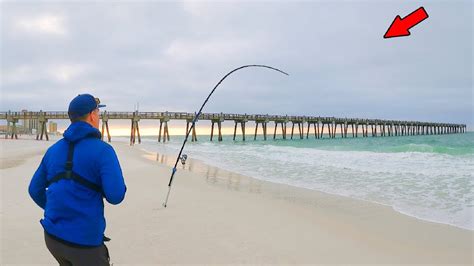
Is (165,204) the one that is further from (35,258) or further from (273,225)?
(35,258)

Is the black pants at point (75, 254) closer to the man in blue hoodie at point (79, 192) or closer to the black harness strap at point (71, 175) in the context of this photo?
the man in blue hoodie at point (79, 192)

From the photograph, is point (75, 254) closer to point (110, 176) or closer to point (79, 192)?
point (79, 192)

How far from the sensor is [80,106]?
222cm

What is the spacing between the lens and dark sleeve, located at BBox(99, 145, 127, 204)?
6.79 ft

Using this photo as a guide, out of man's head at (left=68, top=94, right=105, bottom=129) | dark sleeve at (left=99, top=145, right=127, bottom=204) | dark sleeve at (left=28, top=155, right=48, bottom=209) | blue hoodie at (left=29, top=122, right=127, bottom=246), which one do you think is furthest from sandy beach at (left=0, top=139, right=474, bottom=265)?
man's head at (left=68, top=94, right=105, bottom=129)

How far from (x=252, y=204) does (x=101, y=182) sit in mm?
5554

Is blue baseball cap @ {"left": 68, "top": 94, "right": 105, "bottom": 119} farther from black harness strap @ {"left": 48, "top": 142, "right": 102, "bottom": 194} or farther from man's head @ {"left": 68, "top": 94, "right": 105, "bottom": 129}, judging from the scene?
black harness strap @ {"left": 48, "top": 142, "right": 102, "bottom": 194}

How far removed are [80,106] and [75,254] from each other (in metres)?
0.87

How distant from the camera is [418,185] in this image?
11.0 meters

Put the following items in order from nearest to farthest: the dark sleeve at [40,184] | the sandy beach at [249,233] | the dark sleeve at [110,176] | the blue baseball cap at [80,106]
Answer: the dark sleeve at [110,176] < the blue baseball cap at [80,106] < the dark sleeve at [40,184] < the sandy beach at [249,233]

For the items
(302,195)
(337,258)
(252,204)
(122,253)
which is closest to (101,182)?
(122,253)

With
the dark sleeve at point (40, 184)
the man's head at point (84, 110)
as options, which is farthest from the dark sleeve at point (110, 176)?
the dark sleeve at point (40, 184)

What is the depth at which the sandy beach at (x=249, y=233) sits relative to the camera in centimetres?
422

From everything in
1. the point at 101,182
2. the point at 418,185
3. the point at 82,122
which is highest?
the point at 82,122
